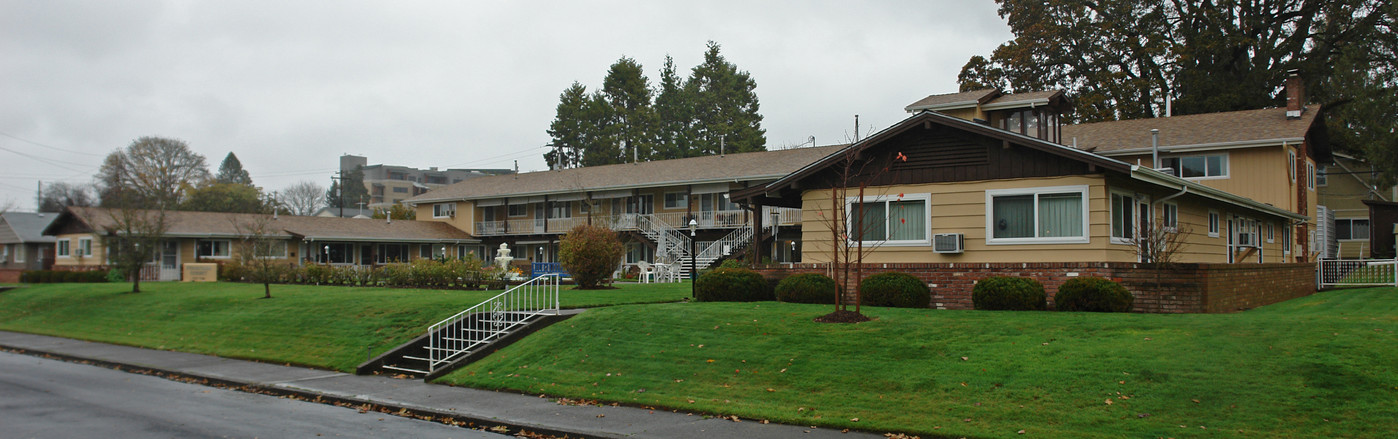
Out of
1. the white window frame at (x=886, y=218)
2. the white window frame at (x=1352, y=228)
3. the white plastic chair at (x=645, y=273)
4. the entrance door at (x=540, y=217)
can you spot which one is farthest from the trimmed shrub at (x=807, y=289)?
the white window frame at (x=1352, y=228)

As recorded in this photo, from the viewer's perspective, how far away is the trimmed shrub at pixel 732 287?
19.4 metres

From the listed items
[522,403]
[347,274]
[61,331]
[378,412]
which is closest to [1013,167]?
[522,403]

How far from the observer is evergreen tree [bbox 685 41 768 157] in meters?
72.3

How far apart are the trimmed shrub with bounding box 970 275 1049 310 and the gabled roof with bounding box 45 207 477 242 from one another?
38.1 m

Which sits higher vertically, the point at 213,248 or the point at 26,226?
the point at 26,226

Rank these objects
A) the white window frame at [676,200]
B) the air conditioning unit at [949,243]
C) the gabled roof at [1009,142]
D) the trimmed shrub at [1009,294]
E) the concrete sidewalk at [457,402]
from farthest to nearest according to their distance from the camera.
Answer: the white window frame at [676,200]
the air conditioning unit at [949,243]
the gabled roof at [1009,142]
the trimmed shrub at [1009,294]
the concrete sidewalk at [457,402]

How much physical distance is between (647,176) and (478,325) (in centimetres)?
2870

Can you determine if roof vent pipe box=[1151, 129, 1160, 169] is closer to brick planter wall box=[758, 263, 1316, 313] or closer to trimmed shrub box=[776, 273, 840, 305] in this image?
brick planter wall box=[758, 263, 1316, 313]

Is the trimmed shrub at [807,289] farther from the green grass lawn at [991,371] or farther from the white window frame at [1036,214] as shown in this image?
the white window frame at [1036,214]

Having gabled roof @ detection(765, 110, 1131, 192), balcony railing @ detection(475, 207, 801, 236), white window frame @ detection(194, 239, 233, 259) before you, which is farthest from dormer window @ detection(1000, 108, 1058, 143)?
white window frame @ detection(194, 239, 233, 259)

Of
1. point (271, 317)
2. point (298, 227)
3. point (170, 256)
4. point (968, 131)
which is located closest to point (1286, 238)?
point (968, 131)

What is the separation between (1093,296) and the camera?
15930 mm

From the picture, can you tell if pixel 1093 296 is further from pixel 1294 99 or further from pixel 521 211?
pixel 521 211

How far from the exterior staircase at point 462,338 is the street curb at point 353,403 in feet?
5.50
